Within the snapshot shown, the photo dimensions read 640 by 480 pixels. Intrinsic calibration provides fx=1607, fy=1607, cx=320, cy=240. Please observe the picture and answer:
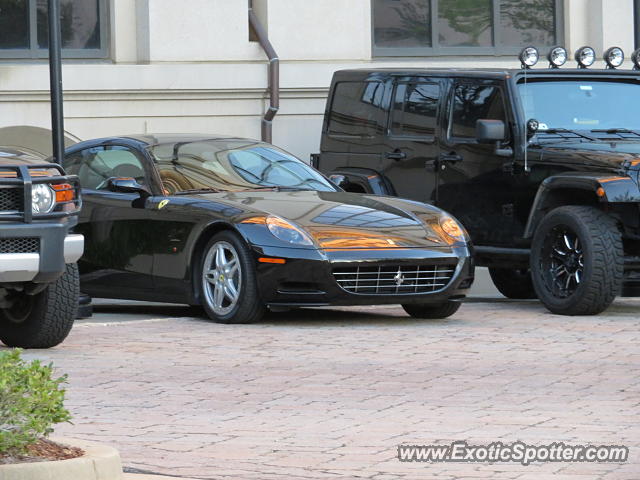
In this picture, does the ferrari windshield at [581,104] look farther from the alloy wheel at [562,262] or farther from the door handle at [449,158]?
the alloy wheel at [562,262]

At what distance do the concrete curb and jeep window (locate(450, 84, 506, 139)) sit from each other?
8071 mm

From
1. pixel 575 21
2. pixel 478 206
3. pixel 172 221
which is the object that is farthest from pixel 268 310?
pixel 575 21

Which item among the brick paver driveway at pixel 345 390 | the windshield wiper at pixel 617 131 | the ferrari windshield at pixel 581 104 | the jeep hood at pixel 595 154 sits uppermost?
the ferrari windshield at pixel 581 104

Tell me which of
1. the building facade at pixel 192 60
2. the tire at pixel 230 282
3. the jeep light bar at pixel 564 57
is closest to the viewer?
the tire at pixel 230 282

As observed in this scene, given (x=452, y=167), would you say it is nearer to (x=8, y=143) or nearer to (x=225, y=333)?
(x=225, y=333)

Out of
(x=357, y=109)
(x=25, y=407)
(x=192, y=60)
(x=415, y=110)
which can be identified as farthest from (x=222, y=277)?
(x=192, y=60)

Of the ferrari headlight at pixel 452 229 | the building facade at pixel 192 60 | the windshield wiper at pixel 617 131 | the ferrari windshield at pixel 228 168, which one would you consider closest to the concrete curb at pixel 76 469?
the ferrari headlight at pixel 452 229

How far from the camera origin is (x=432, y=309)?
1219 centimetres

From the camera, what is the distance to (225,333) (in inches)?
433

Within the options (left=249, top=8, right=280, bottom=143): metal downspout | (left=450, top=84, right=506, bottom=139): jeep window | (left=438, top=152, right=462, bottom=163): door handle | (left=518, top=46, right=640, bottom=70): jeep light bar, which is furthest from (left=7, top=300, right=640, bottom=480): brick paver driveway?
(left=249, top=8, right=280, bottom=143): metal downspout

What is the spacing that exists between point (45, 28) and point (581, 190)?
29.6 ft

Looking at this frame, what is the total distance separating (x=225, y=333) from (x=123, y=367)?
173cm

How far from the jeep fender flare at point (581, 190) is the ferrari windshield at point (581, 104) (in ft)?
2.21

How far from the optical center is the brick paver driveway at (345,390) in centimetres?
665
